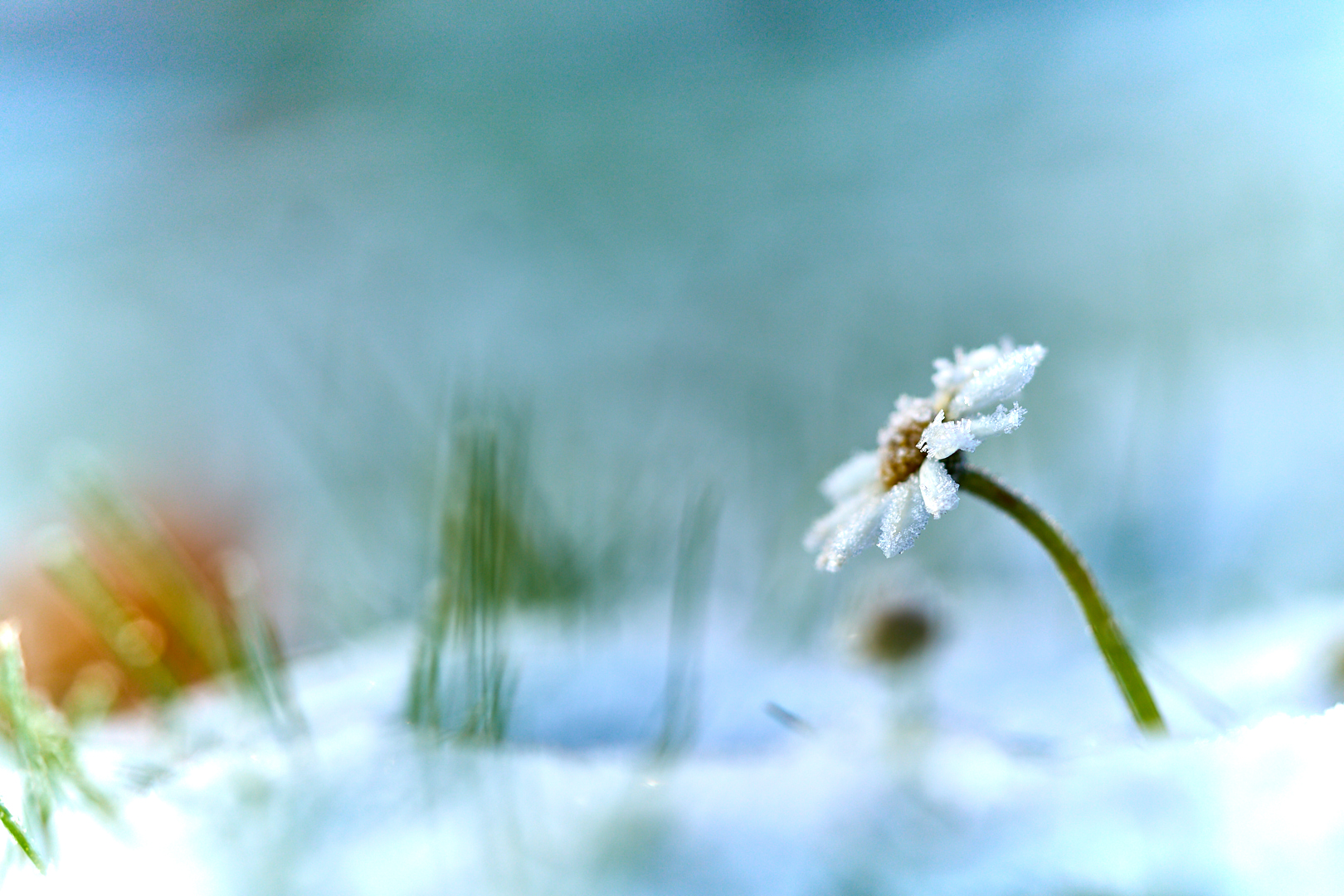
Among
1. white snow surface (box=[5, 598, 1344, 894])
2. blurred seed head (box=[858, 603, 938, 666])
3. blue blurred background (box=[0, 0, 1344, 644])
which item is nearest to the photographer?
white snow surface (box=[5, 598, 1344, 894])

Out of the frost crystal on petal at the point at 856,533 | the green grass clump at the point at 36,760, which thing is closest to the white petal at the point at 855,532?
the frost crystal on petal at the point at 856,533

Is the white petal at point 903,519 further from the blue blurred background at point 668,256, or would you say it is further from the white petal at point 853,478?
the blue blurred background at point 668,256

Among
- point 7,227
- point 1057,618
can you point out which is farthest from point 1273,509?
point 7,227

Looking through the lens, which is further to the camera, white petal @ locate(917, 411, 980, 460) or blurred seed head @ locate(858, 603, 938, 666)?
blurred seed head @ locate(858, 603, 938, 666)

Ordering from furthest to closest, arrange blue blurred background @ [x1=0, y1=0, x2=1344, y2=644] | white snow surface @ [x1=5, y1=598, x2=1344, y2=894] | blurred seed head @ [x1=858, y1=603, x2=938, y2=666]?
1. blue blurred background @ [x1=0, y1=0, x2=1344, y2=644]
2. blurred seed head @ [x1=858, y1=603, x2=938, y2=666]
3. white snow surface @ [x1=5, y1=598, x2=1344, y2=894]

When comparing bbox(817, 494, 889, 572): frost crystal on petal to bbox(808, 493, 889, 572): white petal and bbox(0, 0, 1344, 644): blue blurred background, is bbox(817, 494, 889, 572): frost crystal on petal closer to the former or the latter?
bbox(808, 493, 889, 572): white petal

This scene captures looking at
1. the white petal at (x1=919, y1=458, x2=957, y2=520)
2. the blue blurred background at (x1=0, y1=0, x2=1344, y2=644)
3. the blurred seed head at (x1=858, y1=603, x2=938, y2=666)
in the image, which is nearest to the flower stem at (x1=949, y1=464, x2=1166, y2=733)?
the white petal at (x1=919, y1=458, x2=957, y2=520)

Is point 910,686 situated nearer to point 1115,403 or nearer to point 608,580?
point 608,580

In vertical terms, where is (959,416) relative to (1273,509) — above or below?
below
